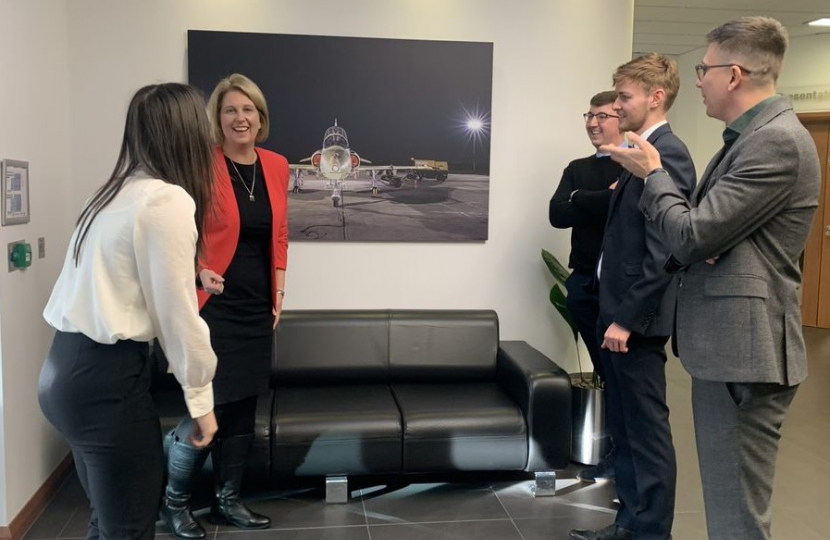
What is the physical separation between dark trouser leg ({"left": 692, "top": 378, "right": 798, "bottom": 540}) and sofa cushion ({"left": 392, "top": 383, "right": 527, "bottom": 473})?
1.43m

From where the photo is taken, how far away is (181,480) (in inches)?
108

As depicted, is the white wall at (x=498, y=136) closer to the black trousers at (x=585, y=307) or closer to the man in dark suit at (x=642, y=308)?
the black trousers at (x=585, y=307)

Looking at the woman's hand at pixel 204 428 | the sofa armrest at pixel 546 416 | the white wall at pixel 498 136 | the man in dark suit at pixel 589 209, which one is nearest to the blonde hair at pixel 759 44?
the man in dark suit at pixel 589 209

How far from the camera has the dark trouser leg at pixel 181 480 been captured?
2711 millimetres

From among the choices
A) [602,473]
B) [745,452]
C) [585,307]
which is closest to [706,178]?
[745,452]

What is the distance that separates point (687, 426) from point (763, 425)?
2.73 meters

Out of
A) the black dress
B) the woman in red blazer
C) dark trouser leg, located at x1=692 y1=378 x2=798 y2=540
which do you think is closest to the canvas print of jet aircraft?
the woman in red blazer

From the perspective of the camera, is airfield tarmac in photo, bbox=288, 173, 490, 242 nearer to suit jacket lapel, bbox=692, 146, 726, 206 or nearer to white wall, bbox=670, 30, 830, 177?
suit jacket lapel, bbox=692, 146, 726, 206

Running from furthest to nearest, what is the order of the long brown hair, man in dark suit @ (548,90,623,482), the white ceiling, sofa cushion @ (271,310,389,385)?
1. the white ceiling
2. sofa cushion @ (271,310,389,385)
3. man in dark suit @ (548,90,623,482)
4. the long brown hair

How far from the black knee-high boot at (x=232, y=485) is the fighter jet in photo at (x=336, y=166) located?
148 centimetres

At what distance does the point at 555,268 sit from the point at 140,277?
2.62 metres

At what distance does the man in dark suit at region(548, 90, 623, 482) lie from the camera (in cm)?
319

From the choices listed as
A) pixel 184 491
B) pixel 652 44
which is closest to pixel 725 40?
pixel 184 491

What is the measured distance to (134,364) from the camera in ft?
5.41
